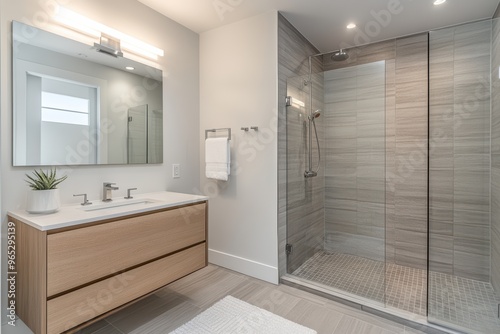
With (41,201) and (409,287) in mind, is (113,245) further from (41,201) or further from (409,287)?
(409,287)

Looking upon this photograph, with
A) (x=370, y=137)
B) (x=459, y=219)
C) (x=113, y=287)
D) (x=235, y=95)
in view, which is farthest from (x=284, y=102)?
(x=113, y=287)

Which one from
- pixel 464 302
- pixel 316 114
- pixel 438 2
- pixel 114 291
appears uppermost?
pixel 438 2

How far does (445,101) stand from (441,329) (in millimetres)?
1566

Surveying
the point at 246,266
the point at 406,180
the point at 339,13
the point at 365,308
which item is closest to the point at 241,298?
the point at 246,266

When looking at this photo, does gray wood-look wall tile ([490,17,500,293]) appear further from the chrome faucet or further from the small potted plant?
the small potted plant

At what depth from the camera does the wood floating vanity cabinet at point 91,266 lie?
123cm

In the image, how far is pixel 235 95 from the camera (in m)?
2.51

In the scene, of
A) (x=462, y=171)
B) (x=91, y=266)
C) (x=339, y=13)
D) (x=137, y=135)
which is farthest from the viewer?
(x=339, y=13)

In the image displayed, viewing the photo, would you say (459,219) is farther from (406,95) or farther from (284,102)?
(284,102)

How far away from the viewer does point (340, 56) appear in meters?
2.39

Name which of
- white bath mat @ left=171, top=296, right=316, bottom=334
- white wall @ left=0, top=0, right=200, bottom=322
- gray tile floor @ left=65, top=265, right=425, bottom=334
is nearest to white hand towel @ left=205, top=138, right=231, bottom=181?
white wall @ left=0, top=0, right=200, bottom=322

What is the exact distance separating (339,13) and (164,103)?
70.0 inches

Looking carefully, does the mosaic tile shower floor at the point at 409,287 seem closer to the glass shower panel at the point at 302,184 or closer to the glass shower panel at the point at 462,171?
the glass shower panel at the point at 462,171

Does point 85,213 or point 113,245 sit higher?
point 85,213
